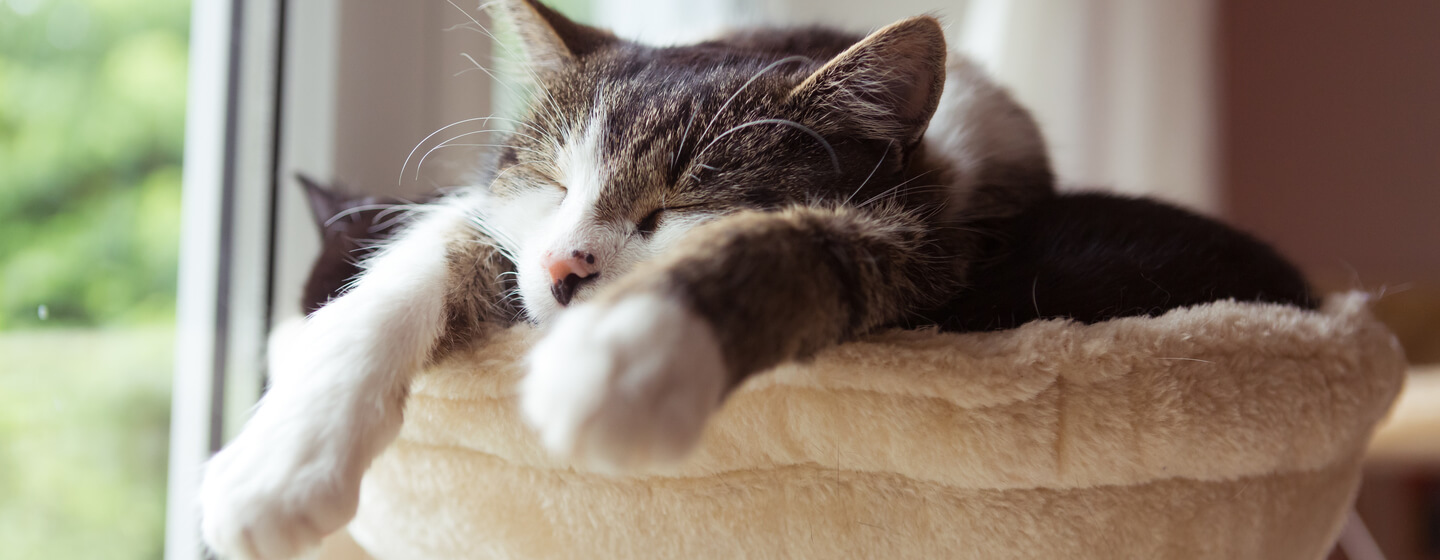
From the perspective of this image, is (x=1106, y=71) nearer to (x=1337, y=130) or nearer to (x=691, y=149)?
(x=1337, y=130)

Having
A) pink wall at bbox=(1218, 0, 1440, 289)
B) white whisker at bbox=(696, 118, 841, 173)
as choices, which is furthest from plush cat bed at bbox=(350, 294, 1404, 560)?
pink wall at bbox=(1218, 0, 1440, 289)

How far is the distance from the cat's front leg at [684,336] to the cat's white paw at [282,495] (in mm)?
163

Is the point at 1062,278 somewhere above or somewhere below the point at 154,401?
above

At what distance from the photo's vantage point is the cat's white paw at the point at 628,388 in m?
0.40

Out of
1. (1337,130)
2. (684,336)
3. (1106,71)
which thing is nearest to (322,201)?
(684,336)

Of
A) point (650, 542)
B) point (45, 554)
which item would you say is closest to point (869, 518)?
point (650, 542)

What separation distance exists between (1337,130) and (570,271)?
128 inches

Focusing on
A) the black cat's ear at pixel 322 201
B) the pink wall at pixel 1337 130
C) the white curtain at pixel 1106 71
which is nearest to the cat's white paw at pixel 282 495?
the black cat's ear at pixel 322 201

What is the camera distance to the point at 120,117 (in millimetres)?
865

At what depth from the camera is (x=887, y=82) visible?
73 cm

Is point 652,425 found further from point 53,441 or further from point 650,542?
point 53,441

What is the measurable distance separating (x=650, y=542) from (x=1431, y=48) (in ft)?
11.2

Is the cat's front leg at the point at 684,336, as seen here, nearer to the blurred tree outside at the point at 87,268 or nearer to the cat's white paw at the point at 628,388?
the cat's white paw at the point at 628,388

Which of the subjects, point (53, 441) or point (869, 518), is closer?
point (869, 518)
